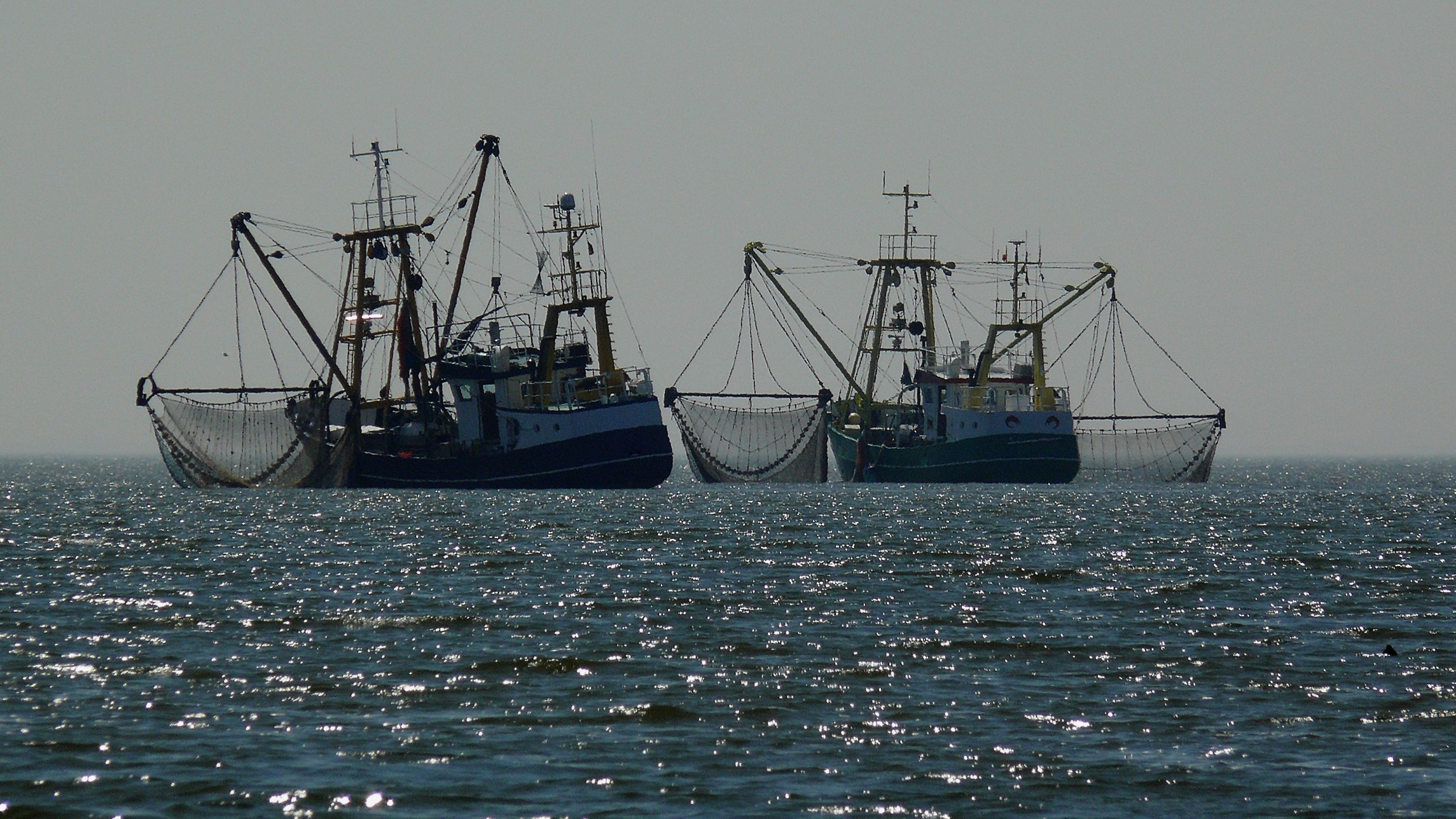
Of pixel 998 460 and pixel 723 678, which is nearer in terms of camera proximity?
pixel 723 678

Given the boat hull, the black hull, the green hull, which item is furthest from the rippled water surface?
the green hull

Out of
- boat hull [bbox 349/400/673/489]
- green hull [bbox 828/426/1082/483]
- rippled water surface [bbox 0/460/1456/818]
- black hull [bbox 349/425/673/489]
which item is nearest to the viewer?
rippled water surface [bbox 0/460/1456/818]

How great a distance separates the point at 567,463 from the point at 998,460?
2949 centimetres

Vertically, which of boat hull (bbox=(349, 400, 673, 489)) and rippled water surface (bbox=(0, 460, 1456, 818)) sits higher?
boat hull (bbox=(349, 400, 673, 489))

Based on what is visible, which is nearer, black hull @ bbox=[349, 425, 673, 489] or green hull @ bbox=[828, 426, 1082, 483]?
black hull @ bbox=[349, 425, 673, 489]

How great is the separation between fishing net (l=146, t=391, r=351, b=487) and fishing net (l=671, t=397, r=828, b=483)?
23.6 metres

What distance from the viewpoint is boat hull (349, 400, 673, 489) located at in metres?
77.0

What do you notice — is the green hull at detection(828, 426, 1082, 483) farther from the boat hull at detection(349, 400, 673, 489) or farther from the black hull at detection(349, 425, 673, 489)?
the black hull at detection(349, 425, 673, 489)

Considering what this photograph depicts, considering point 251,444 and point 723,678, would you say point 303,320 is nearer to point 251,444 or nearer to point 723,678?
point 251,444

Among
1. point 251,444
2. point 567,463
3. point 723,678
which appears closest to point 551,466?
point 567,463

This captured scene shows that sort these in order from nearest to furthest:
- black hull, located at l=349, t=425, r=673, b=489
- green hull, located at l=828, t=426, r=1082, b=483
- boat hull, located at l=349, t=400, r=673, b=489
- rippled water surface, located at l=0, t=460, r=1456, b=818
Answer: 1. rippled water surface, located at l=0, t=460, r=1456, b=818
2. boat hull, located at l=349, t=400, r=673, b=489
3. black hull, located at l=349, t=425, r=673, b=489
4. green hull, located at l=828, t=426, r=1082, b=483

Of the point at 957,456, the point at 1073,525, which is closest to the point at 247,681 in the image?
the point at 1073,525

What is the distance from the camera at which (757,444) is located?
103312 millimetres

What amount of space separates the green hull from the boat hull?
2296 cm
